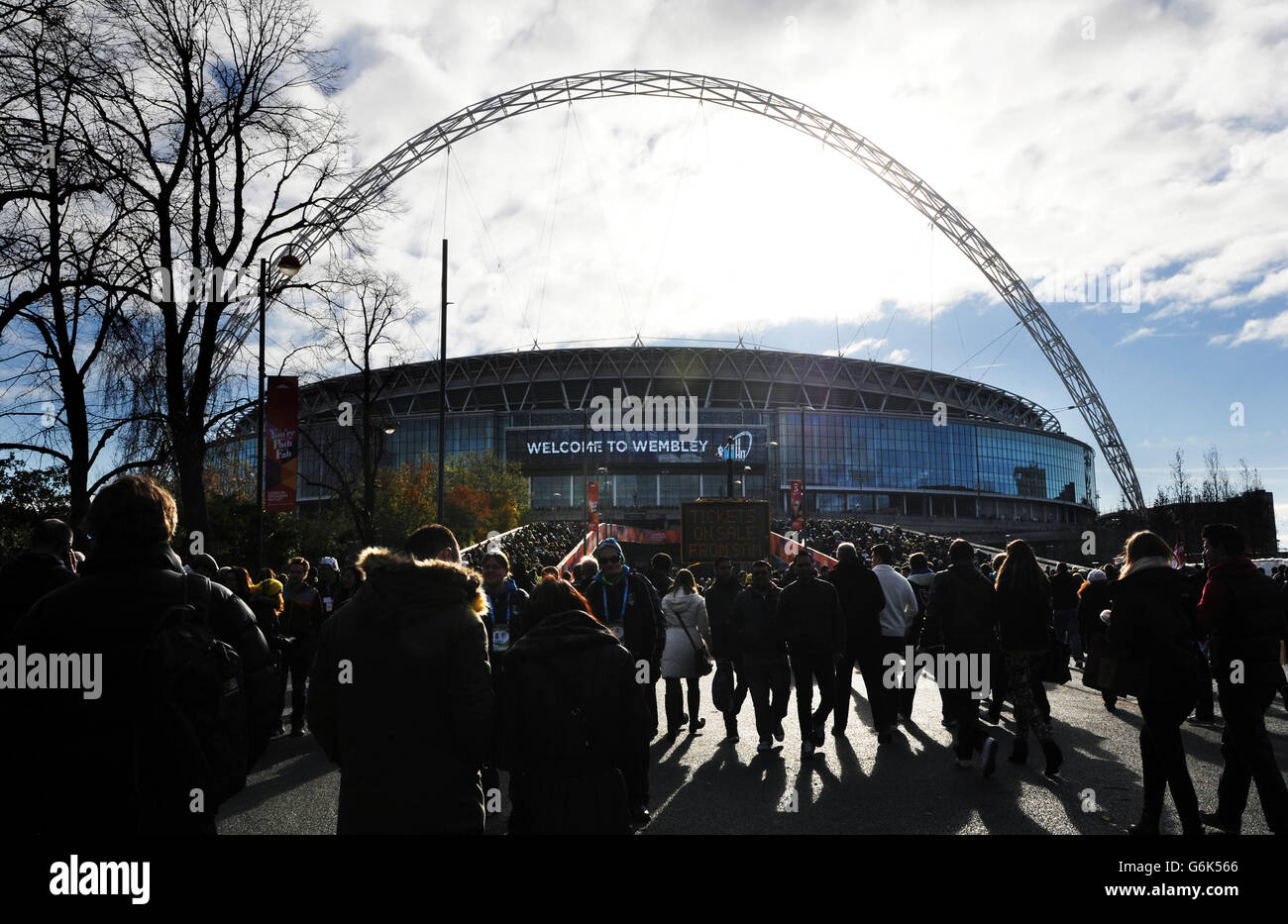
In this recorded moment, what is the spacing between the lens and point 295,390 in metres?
18.2

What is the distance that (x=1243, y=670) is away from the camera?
540 centimetres

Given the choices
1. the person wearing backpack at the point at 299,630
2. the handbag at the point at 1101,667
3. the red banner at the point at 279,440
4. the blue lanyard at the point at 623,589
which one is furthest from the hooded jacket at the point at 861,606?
the red banner at the point at 279,440

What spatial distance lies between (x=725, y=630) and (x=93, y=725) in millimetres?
7014

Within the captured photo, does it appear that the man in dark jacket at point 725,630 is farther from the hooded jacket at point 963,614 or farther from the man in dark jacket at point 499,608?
the man in dark jacket at point 499,608

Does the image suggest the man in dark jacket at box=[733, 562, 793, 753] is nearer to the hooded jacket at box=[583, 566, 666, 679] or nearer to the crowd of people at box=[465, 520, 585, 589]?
the hooded jacket at box=[583, 566, 666, 679]

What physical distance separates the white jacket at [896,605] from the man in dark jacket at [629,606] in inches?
101

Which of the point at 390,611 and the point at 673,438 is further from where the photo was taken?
the point at 673,438

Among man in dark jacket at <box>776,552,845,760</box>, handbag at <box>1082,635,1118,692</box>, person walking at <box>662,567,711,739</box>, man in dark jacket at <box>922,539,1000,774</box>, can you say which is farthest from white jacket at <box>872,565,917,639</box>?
handbag at <box>1082,635,1118,692</box>

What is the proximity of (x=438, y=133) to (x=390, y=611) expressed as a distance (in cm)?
6673
